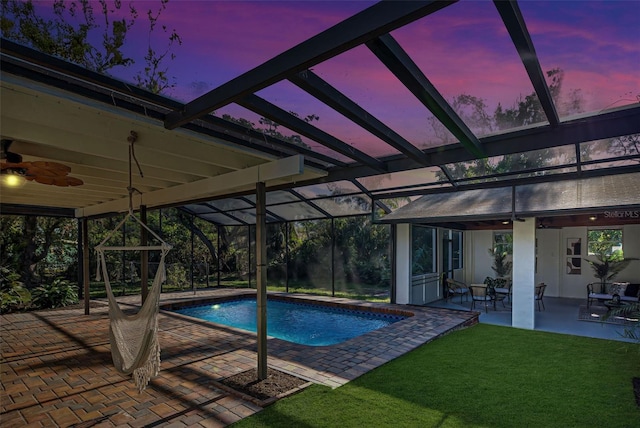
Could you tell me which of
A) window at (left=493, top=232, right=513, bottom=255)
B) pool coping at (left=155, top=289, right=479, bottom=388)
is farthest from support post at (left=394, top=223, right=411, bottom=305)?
window at (left=493, top=232, right=513, bottom=255)

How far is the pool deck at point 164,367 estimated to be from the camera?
3639 mm

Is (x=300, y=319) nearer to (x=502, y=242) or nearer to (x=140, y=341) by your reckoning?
(x=140, y=341)

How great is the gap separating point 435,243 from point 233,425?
8.73 metres

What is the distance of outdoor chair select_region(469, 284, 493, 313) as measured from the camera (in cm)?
920

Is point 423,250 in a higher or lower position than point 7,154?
lower

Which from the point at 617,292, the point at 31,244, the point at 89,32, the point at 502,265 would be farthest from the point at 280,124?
the point at 31,244

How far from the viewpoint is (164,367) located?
497 centimetres

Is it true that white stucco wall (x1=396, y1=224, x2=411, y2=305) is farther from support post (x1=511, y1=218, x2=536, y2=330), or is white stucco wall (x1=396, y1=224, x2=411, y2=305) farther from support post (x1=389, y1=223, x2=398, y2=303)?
support post (x1=511, y1=218, x2=536, y2=330)

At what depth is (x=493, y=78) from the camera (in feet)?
11.1

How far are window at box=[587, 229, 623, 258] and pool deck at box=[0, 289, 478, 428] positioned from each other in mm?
6110

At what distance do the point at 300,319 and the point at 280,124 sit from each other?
306 inches

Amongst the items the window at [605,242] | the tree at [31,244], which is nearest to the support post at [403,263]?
the window at [605,242]

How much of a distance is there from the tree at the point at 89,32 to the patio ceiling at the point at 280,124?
0.25 meters

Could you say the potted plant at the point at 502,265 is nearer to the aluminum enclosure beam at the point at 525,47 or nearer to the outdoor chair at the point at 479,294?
the outdoor chair at the point at 479,294
